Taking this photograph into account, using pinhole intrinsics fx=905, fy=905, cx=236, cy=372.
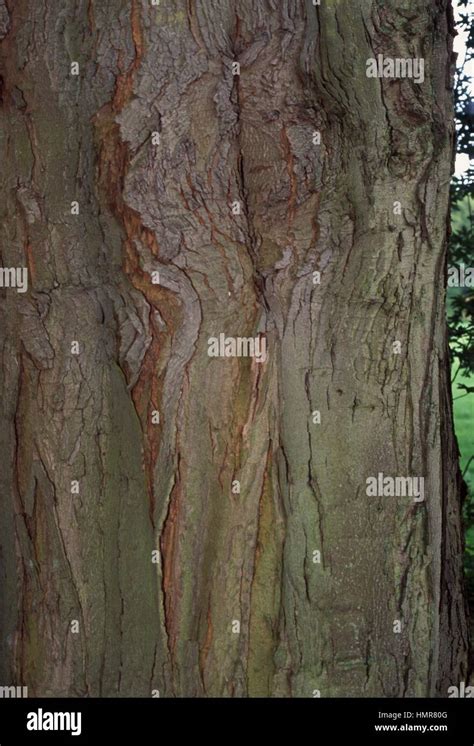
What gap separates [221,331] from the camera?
2.11 metres

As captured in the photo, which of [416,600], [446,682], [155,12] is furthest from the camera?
[446,682]

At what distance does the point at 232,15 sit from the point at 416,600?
1471 millimetres

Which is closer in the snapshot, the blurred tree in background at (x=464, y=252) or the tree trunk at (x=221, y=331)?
the tree trunk at (x=221, y=331)

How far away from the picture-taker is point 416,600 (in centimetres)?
224

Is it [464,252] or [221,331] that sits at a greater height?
[464,252]

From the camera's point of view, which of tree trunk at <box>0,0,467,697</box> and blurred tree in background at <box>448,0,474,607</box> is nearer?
tree trunk at <box>0,0,467,697</box>

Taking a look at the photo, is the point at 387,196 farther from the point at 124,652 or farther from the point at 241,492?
the point at 124,652

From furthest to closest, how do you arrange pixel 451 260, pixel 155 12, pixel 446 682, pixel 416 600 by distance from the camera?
pixel 451 260 → pixel 446 682 → pixel 416 600 → pixel 155 12

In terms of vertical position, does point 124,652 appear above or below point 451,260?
below

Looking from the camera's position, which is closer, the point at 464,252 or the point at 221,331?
the point at 221,331

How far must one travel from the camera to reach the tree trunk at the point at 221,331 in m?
2.10

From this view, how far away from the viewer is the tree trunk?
210cm
